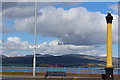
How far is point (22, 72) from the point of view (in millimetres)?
29938

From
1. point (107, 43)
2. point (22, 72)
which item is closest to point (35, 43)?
point (22, 72)

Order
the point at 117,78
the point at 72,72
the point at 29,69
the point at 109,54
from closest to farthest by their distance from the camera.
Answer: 1. the point at 109,54
2. the point at 117,78
3. the point at 72,72
4. the point at 29,69

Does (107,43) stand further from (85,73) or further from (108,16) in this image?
(85,73)

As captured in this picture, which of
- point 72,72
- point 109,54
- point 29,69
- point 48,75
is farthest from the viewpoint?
point 29,69

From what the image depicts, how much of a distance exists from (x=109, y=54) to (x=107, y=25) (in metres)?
2.67

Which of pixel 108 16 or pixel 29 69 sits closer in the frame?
pixel 108 16

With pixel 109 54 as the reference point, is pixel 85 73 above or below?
below

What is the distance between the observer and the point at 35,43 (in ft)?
94.7

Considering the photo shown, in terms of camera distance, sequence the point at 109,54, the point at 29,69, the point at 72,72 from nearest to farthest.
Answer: the point at 109,54, the point at 72,72, the point at 29,69

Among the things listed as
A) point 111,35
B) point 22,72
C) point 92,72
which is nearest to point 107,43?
point 111,35

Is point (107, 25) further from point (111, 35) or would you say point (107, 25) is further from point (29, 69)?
point (29, 69)

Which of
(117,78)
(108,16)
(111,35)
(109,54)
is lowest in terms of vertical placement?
(117,78)

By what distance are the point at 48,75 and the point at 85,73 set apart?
14.6ft

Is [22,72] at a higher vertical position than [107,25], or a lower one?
lower
